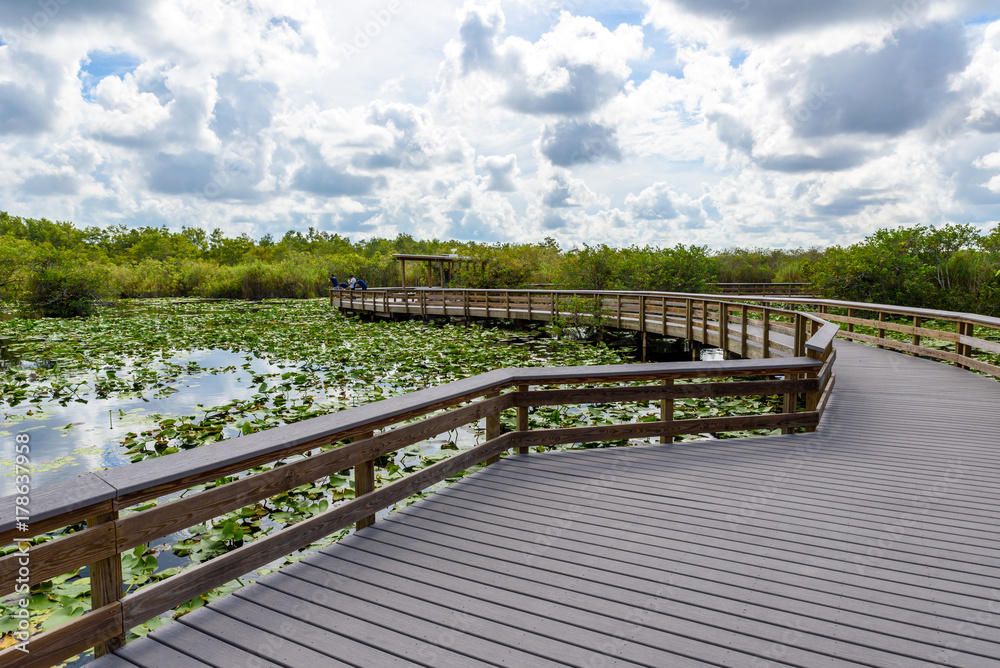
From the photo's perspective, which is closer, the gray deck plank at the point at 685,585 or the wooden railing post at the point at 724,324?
the gray deck plank at the point at 685,585

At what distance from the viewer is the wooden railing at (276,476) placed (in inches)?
82.4

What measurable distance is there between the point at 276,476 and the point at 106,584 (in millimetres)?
819

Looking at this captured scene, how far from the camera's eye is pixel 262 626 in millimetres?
2518

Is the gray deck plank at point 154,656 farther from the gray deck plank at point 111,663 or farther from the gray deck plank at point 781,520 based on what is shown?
the gray deck plank at point 781,520

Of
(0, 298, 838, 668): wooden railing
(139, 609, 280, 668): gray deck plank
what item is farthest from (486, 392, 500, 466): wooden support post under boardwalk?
(139, 609, 280, 668): gray deck plank

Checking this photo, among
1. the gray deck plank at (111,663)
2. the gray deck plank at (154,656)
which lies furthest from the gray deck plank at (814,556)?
the gray deck plank at (111,663)

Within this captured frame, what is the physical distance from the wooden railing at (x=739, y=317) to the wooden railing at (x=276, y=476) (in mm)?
3573

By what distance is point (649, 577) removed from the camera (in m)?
2.90

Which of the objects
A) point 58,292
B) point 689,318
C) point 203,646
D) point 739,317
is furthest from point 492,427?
point 58,292

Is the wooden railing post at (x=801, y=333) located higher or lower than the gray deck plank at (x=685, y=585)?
higher

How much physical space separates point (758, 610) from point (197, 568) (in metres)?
2.61

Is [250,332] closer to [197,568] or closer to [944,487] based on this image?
[197,568]

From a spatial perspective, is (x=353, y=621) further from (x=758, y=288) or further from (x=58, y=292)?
(x=758, y=288)

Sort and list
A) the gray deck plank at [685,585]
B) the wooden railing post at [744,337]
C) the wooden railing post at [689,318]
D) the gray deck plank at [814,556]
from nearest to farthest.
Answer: the gray deck plank at [685,585]
the gray deck plank at [814,556]
the wooden railing post at [744,337]
the wooden railing post at [689,318]
